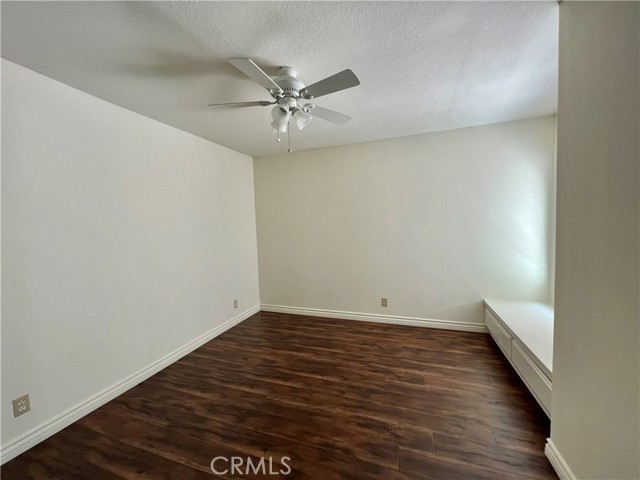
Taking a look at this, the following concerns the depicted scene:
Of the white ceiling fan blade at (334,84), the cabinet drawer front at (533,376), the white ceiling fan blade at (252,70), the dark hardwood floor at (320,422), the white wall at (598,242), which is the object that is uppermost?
the white ceiling fan blade at (252,70)

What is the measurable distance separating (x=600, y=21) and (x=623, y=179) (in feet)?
2.20

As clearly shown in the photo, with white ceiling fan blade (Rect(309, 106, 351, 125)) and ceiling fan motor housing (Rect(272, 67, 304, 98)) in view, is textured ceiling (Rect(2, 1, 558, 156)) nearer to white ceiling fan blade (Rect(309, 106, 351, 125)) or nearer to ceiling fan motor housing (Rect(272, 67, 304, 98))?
ceiling fan motor housing (Rect(272, 67, 304, 98))

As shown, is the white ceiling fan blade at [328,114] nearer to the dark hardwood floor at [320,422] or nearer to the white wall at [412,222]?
the white wall at [412,222]

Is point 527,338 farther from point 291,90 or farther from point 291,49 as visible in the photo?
point 291,49

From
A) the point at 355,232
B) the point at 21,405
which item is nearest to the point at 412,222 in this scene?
the point at 355,232

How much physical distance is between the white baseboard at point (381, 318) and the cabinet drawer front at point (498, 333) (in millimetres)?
223

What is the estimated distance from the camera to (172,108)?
7.18 feet

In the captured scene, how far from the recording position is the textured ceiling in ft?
4.04

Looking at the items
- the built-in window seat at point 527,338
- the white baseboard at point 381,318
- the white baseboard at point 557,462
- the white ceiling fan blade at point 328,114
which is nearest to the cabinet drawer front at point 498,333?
the built-in window seat at point 527,338

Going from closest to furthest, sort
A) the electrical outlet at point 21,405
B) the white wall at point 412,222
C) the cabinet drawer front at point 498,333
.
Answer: the electrical outlet at point 21,405 < the cabinet drawer front at point 498,333 < the white wall at point 412,222

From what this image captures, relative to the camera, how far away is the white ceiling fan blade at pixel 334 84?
1.36 meters

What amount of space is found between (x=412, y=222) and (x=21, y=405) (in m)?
3.68

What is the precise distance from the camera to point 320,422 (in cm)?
174

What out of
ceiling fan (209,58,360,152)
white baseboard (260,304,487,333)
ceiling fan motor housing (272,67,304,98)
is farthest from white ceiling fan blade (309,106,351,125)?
white baseboard (260,304,487,333)
